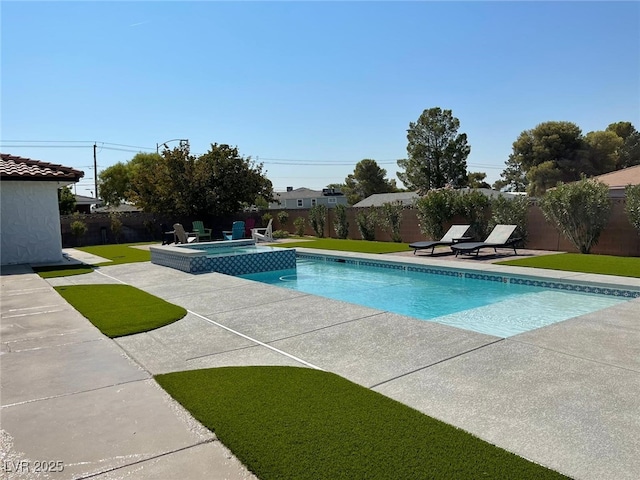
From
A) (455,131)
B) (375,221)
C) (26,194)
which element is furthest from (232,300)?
(455,131)

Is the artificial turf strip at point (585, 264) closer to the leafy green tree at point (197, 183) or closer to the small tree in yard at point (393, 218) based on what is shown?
the small tree in yard at point (393, 218)

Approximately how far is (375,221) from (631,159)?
35134 mm

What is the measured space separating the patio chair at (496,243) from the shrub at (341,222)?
8.53m

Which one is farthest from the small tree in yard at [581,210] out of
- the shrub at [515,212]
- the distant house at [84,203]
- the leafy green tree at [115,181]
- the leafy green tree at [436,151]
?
the leafy green tree at [115,181]

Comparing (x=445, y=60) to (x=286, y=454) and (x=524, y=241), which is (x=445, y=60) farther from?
(x=286, y=454)

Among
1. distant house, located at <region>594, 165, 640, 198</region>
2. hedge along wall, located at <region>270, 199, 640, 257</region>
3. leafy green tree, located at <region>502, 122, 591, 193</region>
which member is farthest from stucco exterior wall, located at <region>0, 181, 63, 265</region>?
leafy green tree, located at <region>502, 122, 591, 193</region>

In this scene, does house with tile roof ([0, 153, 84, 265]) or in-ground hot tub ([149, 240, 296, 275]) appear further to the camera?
house with tile roof ([0, 153, 84, 265])

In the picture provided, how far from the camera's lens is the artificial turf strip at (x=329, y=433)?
2.54 meters

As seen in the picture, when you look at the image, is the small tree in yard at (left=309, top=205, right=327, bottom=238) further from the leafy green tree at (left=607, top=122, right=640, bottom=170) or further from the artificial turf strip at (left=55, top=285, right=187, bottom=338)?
the leafy green tree at (left=607, top=122, right=640, bottom=170)

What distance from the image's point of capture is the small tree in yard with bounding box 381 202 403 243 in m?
19.1

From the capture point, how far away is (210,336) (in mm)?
5512

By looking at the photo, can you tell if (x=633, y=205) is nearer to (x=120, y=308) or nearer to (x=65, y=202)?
(x=120, y=308)

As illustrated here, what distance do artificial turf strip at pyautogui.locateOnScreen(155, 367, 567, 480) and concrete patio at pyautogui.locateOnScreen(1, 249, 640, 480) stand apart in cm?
14

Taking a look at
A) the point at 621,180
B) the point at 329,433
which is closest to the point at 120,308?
the point at 329,433
